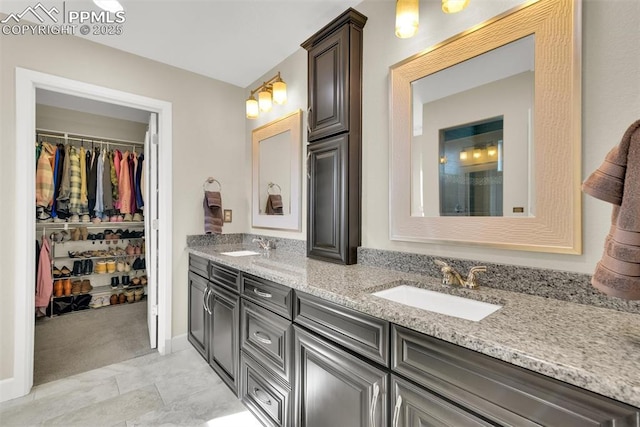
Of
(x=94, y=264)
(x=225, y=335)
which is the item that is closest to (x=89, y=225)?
(x=94, y=264)

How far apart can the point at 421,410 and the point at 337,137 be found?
148 cm

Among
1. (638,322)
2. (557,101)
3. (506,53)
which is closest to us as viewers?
(638,322)

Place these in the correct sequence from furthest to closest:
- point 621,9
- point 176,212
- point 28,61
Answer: point 176,212 < point 28,61 < point 621,9

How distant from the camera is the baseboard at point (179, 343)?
2.57 m

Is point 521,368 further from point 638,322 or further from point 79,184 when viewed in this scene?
point 79,184

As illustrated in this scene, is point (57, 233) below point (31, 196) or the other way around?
below

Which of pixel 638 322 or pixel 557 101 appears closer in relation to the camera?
pixel 638 322

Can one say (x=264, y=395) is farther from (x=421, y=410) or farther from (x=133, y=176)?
(x=133, y=176)

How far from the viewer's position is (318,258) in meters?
2.00

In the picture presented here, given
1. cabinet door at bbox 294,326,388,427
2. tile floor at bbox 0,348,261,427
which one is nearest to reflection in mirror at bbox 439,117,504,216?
cabinet door at bbox 294,326,388,427

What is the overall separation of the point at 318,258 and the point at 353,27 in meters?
1.48

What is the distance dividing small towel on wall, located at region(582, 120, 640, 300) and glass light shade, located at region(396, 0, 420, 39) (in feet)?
3.41

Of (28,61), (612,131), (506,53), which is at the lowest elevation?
(612,131)

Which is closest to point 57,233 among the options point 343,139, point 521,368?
point 343,139
